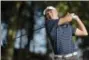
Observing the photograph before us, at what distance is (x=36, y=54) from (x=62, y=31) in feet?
8.16

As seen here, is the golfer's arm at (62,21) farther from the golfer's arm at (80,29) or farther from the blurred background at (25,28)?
the blurred background at (25,28)

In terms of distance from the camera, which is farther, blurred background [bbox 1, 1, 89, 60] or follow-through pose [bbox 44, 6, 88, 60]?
blurred background [bbox 1, 1, 89, 60]

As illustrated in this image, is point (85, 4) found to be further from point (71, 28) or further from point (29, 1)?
point (71, 28)

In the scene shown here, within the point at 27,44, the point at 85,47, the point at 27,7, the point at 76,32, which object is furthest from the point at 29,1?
the point at 76,32

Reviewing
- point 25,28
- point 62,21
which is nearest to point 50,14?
point 62,21

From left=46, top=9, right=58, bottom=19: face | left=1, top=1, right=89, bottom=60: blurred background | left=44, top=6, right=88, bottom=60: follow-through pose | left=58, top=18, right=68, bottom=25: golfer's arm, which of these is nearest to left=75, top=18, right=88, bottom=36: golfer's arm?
left=44, top=6, right=88, bottom=60: follow-through pose

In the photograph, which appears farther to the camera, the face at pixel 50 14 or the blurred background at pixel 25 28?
the blurred background at pixel 25 28

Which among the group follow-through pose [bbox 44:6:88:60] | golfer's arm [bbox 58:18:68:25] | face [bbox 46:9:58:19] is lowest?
follow-through pose [bbox 44:6:88:60]

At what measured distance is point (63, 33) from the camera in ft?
8.36

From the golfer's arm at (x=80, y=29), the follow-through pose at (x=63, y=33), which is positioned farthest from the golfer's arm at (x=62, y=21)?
the golfer's arm at (x=80, y=29)

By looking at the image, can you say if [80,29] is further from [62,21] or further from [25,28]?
[25,28]

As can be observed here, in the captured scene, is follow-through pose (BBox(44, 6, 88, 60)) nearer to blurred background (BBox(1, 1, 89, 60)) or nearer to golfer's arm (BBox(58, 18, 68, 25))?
golfer's arm (BBox(58, 18, 68, 25))

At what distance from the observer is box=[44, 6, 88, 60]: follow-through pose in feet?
8.35

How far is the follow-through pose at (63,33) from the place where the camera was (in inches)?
100
